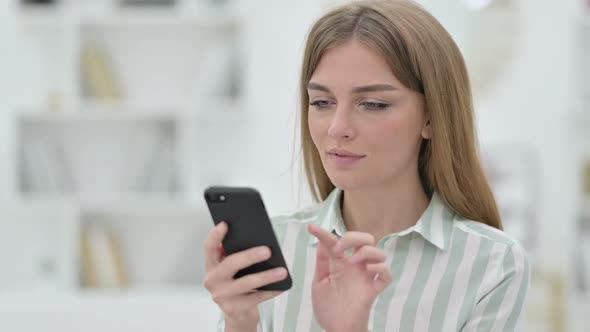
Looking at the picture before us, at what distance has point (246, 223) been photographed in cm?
134

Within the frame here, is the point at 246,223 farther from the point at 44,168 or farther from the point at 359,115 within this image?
the point at 44,168

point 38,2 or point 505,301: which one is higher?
point 38,2

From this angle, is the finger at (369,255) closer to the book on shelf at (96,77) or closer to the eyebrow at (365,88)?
the eyebrow at (365,88)

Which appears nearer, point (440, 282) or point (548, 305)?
point (440, 282)

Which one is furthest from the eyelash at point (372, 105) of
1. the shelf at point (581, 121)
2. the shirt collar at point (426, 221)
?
the shelf at point (581, 121)

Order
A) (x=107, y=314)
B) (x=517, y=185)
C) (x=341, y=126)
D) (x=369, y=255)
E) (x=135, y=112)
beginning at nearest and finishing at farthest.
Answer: (x=369, y=255) → (x=341, y=126) → (x=107, y=314) → (x=135, y=112) → (x=517, y=185)

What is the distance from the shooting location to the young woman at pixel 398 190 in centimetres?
147

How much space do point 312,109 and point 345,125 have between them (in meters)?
0.09

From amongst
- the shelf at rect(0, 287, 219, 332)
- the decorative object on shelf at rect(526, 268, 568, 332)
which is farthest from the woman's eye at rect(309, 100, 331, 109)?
the decorative object on shelf at rect(526, 268, 568, 332)

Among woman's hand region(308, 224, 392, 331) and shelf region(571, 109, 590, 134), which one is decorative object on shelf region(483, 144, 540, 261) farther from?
woman's hand region(308, 224, 392, 331)

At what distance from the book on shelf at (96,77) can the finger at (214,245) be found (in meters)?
2.78

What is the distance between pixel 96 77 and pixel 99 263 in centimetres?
78

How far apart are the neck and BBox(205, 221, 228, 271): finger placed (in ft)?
1.05

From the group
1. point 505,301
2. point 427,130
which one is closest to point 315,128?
point 427,130
